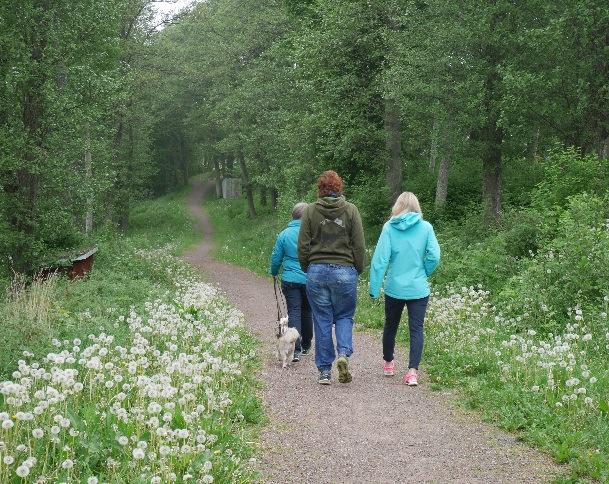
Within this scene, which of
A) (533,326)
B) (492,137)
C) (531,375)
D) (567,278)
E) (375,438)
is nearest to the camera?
(375,438)

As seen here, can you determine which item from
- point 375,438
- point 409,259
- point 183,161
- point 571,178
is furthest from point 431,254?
point 183,161

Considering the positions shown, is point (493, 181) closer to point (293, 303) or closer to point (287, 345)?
point (293, 303)

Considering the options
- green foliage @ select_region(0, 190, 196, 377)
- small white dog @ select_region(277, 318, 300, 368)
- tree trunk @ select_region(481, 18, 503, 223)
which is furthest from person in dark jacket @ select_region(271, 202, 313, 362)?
tree trunk @ select_region(481, 18, 503, 223)

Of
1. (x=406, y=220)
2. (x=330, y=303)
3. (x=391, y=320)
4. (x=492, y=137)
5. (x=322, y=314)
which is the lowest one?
(x=391, y=320)

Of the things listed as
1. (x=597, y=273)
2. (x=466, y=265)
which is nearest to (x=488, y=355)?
(x=597, y=273)

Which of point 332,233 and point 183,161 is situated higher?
point 332,233

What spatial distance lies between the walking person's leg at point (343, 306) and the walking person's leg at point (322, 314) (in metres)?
0.09

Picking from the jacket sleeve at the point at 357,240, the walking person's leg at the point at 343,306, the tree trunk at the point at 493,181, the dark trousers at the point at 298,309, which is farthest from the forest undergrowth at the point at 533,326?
the jacket sleeve at the point at 357,240

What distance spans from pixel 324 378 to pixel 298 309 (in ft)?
5.57

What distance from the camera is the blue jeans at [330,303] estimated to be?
745cm

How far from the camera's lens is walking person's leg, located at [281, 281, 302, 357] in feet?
29.6

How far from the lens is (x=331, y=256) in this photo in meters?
7.45

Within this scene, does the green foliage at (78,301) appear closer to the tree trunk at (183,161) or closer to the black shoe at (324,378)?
the black shoe at (324,378)

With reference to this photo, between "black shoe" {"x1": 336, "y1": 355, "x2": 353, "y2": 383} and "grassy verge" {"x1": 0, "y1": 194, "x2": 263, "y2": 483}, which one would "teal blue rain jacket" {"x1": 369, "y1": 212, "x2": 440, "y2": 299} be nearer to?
"black shoe" {"x1": 336, "y1": 355, "x2": 353, "y2": 383}
